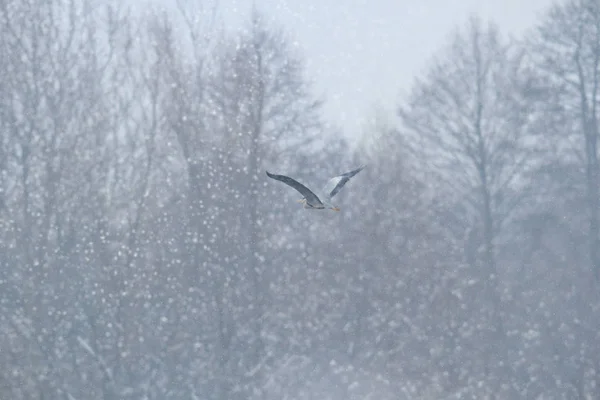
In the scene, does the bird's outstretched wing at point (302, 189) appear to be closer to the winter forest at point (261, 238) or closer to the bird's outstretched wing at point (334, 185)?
the bird's outstretched wing at point (334, 185)

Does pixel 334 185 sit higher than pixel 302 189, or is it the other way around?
pixel 334 185

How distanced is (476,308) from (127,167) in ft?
22.6

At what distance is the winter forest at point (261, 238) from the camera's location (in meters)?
20.7

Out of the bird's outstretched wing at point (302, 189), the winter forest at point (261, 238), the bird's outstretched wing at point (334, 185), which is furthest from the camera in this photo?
the winter forest at point (261, 238)

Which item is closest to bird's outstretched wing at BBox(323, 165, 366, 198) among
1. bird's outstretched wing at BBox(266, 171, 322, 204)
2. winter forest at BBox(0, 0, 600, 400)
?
bird's outstretched wing at BBox(266, 171, 322, 204)

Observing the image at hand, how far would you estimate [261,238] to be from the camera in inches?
830

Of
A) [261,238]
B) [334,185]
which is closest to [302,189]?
[334,185]

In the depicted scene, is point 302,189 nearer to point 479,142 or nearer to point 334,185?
point 334,185

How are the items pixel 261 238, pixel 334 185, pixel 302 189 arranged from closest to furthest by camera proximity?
pixel 302 189
pixel 334 185
pixel 261 238

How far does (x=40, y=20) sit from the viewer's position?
22.0m

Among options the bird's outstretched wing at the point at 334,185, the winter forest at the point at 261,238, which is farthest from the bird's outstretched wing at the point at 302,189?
the winter forest at the point at 261,238

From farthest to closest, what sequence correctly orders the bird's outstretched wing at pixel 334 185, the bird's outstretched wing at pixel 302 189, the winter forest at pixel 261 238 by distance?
the winter forest at pixel 261 238 < the bird's outstretched wing at pixel 334 185 < the bird's outstretched wing at pixel 302 189

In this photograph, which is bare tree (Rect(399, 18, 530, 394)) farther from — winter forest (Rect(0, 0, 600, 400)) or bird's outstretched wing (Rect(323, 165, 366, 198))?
bird's outstretched wing (Rect(323, 165, 366, 198))

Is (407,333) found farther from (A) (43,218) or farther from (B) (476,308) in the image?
(A) (43,218)
